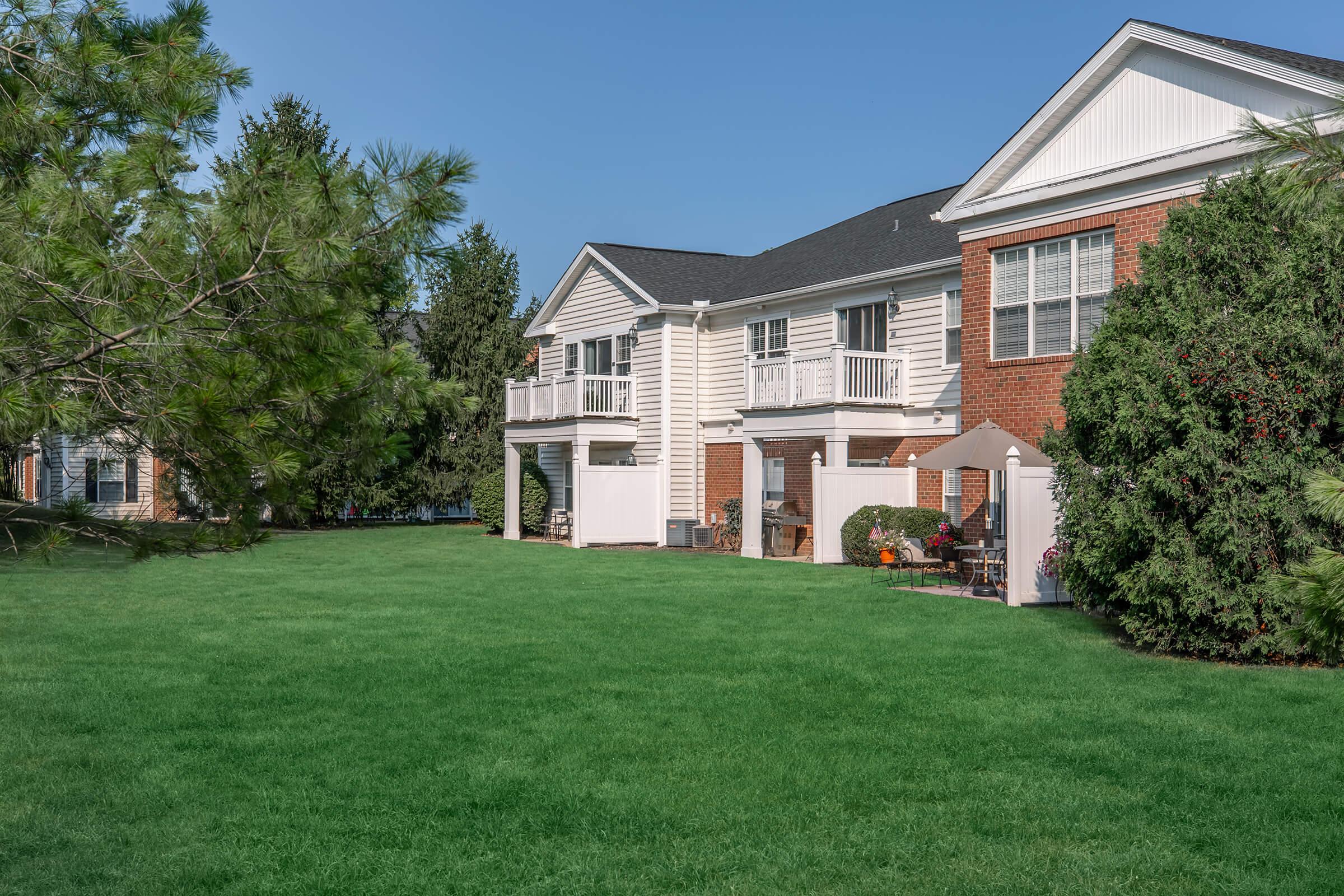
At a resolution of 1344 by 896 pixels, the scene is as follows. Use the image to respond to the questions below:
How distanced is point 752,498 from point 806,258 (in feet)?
22.4

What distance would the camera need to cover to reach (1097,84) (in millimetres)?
17375

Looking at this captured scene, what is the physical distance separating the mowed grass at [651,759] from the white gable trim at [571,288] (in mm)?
16299

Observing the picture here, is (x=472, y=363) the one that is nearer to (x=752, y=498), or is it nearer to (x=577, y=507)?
(x=577, y=507)

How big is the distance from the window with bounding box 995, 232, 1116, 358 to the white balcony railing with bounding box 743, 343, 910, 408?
12.9ft

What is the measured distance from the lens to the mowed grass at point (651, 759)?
559 centimetres

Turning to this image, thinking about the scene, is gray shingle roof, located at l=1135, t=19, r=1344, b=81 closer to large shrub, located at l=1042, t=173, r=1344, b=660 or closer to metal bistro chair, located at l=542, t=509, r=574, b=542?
large shrub, located at l=1042, t=173, r=1344, b=660

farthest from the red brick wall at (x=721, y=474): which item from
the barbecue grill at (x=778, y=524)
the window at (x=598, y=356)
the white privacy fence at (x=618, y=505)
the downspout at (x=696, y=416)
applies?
the window at (x=598, y=356)

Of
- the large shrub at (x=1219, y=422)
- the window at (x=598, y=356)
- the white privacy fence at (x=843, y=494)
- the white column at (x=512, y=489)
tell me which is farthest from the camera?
the window at (x=598, y=356)

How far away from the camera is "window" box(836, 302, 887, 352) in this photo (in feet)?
77.5

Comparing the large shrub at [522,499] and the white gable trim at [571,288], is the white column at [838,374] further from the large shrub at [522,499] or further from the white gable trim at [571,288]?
the large shrub at [522,499]

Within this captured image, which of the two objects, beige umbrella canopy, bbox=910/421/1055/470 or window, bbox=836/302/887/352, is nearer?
beige umbrella canopy, bbox=910/421/1055/470

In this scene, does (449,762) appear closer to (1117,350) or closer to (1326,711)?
(1326,711)

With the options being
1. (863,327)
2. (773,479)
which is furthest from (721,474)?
(863,327)

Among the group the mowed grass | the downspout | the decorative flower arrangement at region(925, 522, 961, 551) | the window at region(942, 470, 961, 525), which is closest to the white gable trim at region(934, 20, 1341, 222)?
the window at region(942, 470, 961, 525)
